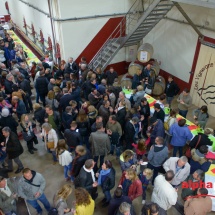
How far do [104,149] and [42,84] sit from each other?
3.68m

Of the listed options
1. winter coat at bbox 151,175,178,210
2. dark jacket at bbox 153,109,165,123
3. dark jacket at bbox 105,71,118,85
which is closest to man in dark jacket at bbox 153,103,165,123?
dark jacket at bbox 153,109,165,123

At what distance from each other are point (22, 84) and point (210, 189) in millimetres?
6315

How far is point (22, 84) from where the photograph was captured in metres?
7.63

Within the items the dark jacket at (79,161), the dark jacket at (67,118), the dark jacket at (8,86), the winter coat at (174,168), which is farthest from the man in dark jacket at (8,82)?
the winter coat at (174,168)

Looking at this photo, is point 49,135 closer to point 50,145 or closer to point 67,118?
point 50,145

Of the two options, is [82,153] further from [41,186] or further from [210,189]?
[210,189]

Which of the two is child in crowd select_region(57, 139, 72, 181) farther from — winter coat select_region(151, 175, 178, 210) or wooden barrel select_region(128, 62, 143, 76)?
wooden barrel select_region(128, 62, 143, 76)

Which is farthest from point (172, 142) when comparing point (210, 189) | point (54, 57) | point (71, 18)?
point (54, 57)

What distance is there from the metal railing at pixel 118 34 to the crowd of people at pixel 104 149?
154 centimetres

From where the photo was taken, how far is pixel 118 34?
10.6 metres

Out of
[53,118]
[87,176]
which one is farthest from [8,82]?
[87,176]

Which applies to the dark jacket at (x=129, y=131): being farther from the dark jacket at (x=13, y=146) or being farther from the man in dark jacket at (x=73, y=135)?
the dark jacket at (x=13, y=146)

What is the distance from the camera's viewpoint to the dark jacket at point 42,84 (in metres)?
7.63

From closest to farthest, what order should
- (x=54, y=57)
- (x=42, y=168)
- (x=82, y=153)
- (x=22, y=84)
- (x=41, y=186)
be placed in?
(x=41, y=186), (x=82, y=153), (x=42, y=168), (x=22, y=84), (x=54, y=57)
